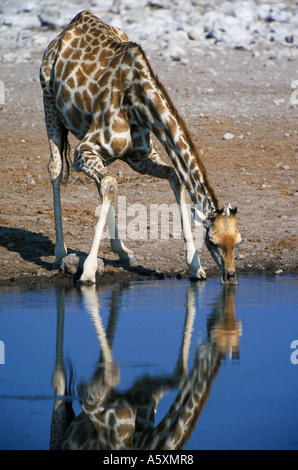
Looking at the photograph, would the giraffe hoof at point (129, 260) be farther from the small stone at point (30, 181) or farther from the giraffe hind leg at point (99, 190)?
the small stone at point (30, 181)

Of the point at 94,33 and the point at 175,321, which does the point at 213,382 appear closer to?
the point at 175,321

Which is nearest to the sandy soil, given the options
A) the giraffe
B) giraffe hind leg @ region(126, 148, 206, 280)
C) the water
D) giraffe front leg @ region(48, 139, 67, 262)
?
giraffe front leg @ region(48, 139, 67, 262)

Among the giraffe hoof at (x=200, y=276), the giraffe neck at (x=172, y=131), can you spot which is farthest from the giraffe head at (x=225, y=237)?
the giraffe hoof at (x=200, y=276)

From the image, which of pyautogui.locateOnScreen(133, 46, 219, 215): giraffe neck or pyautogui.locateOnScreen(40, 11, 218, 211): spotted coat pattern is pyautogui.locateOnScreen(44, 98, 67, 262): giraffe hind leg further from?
pyautogui.locateOnScreen(133, 46, 219, 215): giraffe neck

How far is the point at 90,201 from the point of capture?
428 inches

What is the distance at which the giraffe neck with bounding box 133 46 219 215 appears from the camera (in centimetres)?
720

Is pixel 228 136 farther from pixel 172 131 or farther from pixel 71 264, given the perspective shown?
pixel 71 264

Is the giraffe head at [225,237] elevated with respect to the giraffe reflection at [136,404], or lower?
elevated

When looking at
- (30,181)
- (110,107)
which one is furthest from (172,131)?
(30,181)

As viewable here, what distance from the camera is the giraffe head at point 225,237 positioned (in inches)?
274

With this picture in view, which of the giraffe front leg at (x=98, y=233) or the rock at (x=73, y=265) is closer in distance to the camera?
the giraffe front leg at (x=98, y=233)

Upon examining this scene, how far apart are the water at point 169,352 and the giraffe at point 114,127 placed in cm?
59

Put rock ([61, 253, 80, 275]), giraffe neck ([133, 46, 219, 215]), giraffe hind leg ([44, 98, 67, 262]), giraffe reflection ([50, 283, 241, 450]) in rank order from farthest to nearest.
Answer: giraffe hind leg ([44, 98, 67, 262]), rock ([61, 253, 80, 275]), giraffe neck ([133, 46, 219, 215]), giraffe reflection ([50, 283, 241, 450])

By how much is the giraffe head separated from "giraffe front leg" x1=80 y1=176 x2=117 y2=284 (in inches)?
45.4
